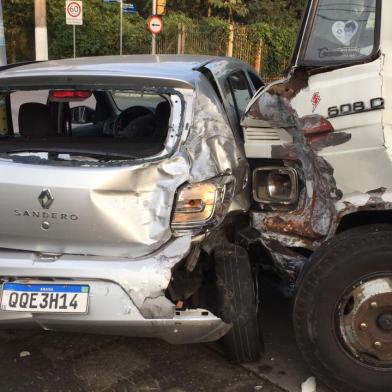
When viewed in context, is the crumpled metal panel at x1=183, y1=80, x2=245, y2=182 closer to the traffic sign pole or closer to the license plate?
the license plate

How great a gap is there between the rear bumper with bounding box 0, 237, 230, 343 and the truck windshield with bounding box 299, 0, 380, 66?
1.16 metres

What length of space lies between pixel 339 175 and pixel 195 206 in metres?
0.72

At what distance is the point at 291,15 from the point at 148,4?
33.9 ft

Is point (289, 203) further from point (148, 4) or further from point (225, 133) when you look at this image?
point (148, 4)

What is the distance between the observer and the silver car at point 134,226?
2773mm

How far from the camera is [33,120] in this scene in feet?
12.4

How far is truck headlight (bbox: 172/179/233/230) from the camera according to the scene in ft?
9.30

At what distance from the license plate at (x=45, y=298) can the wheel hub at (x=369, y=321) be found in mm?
1278

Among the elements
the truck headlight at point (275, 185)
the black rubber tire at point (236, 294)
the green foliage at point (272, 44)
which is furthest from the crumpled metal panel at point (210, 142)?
the green foliage at point (272, 44)

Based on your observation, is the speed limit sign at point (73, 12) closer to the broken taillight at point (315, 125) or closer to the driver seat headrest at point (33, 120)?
the driver seat headrest at point (33, 120)

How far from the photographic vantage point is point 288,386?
3.14 meters

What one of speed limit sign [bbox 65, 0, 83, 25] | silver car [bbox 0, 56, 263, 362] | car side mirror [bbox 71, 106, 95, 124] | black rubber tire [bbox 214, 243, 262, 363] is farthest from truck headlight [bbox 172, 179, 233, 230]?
speed limit sign [bbox 65, 0, 83, 25]

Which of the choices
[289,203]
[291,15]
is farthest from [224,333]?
[291,15]

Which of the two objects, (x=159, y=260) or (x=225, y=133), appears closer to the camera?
(x=159, y=260)
